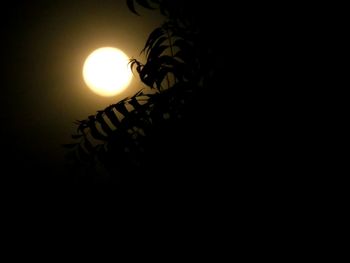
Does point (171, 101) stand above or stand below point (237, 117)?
above

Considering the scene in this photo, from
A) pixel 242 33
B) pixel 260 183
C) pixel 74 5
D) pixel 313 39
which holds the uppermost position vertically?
pixel 74 5

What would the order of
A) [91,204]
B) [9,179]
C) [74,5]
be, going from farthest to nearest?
1. [91,204]
2. [9,179]
3. [74,5]

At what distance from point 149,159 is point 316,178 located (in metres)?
0.70

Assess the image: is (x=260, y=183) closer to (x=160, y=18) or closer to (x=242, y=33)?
(x=242, y=33)

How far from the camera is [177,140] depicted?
4.21ft

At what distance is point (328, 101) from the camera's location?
1.16 metres

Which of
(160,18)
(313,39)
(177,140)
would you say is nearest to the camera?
(313,39)

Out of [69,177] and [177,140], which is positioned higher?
[69,177]

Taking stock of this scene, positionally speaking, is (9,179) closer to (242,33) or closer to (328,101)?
(242,33)

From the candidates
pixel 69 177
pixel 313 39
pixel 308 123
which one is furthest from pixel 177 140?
pixel 69 177

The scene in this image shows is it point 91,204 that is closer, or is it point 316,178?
point 316,178

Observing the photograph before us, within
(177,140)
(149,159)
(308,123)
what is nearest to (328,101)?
(308,123)

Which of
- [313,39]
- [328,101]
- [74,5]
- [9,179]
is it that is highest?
[74,5]

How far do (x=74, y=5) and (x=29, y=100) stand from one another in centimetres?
75
